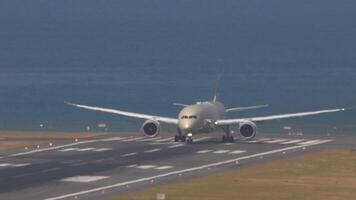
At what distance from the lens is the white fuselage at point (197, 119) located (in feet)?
468

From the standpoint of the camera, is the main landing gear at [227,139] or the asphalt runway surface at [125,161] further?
the main landing gear at [227,139]

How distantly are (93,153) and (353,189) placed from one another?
30764 mm

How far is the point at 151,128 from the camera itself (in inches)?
5797

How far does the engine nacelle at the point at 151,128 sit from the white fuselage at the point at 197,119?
329 cm

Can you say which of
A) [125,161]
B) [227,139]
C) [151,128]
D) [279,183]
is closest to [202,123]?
[227,139]

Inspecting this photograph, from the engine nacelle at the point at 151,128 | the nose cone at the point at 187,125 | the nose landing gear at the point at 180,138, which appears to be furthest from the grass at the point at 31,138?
the nose cone at the point at 187,125

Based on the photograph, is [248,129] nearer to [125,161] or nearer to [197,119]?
[197,119]

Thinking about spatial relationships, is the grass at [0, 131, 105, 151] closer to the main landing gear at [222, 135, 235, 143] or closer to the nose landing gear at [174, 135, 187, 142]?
the nose landing gear at [174, 135, 187, 142]

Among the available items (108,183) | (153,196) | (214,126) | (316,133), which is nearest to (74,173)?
(108,183)

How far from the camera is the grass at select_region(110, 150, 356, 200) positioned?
354 feet

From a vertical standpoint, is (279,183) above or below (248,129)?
below

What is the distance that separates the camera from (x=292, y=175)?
390 feet

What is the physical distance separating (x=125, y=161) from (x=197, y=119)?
15260mm

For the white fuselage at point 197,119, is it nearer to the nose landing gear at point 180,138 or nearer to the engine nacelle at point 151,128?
the nose landing gear at point 180,138
